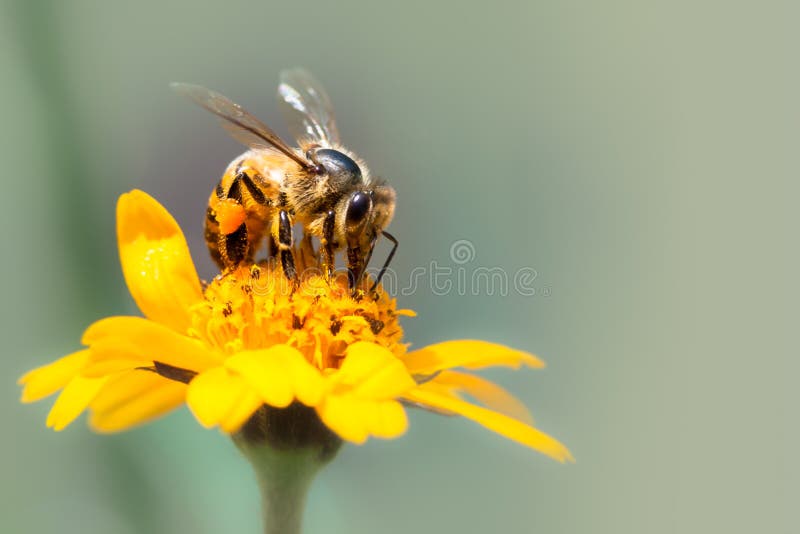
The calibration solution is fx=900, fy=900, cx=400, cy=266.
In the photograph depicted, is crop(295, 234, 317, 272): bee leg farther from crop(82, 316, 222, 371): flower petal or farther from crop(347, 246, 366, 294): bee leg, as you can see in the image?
crop(82, 316, 222, 371): flower petal

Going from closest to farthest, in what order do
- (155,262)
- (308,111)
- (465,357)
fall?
(465,357) < (155,262) < (308,111)

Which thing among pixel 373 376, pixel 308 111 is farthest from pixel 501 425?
pixel 308 111

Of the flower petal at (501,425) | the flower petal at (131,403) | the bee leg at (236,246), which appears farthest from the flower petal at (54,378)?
Result: the flower petal at (501,425)

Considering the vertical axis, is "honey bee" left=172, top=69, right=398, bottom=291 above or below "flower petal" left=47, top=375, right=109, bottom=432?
above

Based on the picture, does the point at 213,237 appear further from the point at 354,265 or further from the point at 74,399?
the point at 74,399

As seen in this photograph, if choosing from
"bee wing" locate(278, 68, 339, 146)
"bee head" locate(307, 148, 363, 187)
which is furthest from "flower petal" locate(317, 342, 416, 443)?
"bee wing" locate(278, 68, 339, 146)
